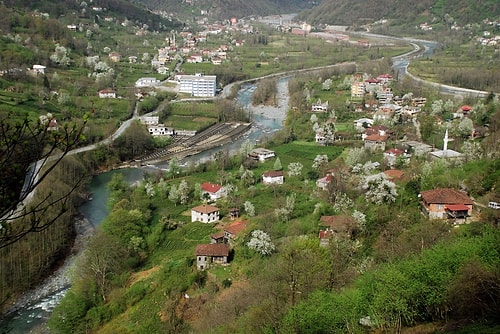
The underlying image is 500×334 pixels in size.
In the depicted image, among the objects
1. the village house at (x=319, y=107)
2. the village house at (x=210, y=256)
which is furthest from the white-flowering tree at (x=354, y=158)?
the village house at (x=319, y=107)

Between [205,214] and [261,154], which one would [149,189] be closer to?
[205,214]

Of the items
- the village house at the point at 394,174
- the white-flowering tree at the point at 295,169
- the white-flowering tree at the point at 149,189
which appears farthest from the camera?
the white-flowering tree at the point at 295,169

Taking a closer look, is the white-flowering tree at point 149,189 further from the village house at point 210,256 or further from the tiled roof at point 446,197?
the tiled roof at point 446,197

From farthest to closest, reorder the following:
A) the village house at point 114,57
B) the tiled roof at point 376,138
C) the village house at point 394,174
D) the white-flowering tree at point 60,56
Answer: the village house at point 114,57
the white-flowering tree at point 60,56
the tiled roof at point 376,138
the village house at point 394,174

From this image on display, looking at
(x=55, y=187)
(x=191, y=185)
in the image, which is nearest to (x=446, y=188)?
(x=191, y=185)

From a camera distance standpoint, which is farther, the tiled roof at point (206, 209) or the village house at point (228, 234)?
the tiled roof at point (206, 209)

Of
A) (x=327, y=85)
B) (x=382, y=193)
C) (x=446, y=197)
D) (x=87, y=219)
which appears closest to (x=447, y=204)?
(x=446, y=197)
